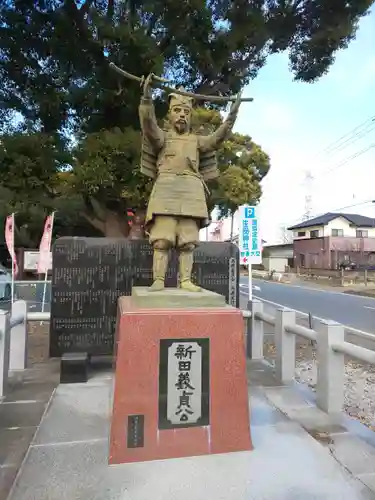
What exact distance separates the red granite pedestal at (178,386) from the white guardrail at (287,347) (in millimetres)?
1216

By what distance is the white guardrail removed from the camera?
3.31 metres

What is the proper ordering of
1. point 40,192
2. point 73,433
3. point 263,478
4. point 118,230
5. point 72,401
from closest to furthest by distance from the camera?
point 263,478 → point 73,433 → point 72,401 → point 40,192 → point 118,230

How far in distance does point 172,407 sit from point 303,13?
956cm

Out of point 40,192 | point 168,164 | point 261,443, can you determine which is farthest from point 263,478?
point 40,192

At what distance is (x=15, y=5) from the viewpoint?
7.32m

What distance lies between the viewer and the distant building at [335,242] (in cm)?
2962

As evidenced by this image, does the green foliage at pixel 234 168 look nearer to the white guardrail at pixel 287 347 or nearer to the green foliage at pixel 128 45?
the green foliage at pixel 128 45

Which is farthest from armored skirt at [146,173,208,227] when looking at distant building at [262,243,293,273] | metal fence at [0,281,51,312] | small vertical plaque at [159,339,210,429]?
distant building at [262,243,293,273]

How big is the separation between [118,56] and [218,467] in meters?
7.44

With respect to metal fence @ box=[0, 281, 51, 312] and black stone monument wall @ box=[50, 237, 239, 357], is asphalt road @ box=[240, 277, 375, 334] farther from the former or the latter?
metal fence @ box=[0, 281, 51, 312]

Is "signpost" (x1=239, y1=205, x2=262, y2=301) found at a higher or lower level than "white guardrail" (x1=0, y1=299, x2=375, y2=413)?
higher

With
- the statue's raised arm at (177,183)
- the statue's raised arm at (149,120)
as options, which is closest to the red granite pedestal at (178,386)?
the statue's raised arm at (177,183)

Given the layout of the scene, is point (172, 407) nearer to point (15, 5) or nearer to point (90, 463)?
point (90, 463)

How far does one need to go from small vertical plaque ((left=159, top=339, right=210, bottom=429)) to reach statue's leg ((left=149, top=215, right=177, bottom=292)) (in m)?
0.66
